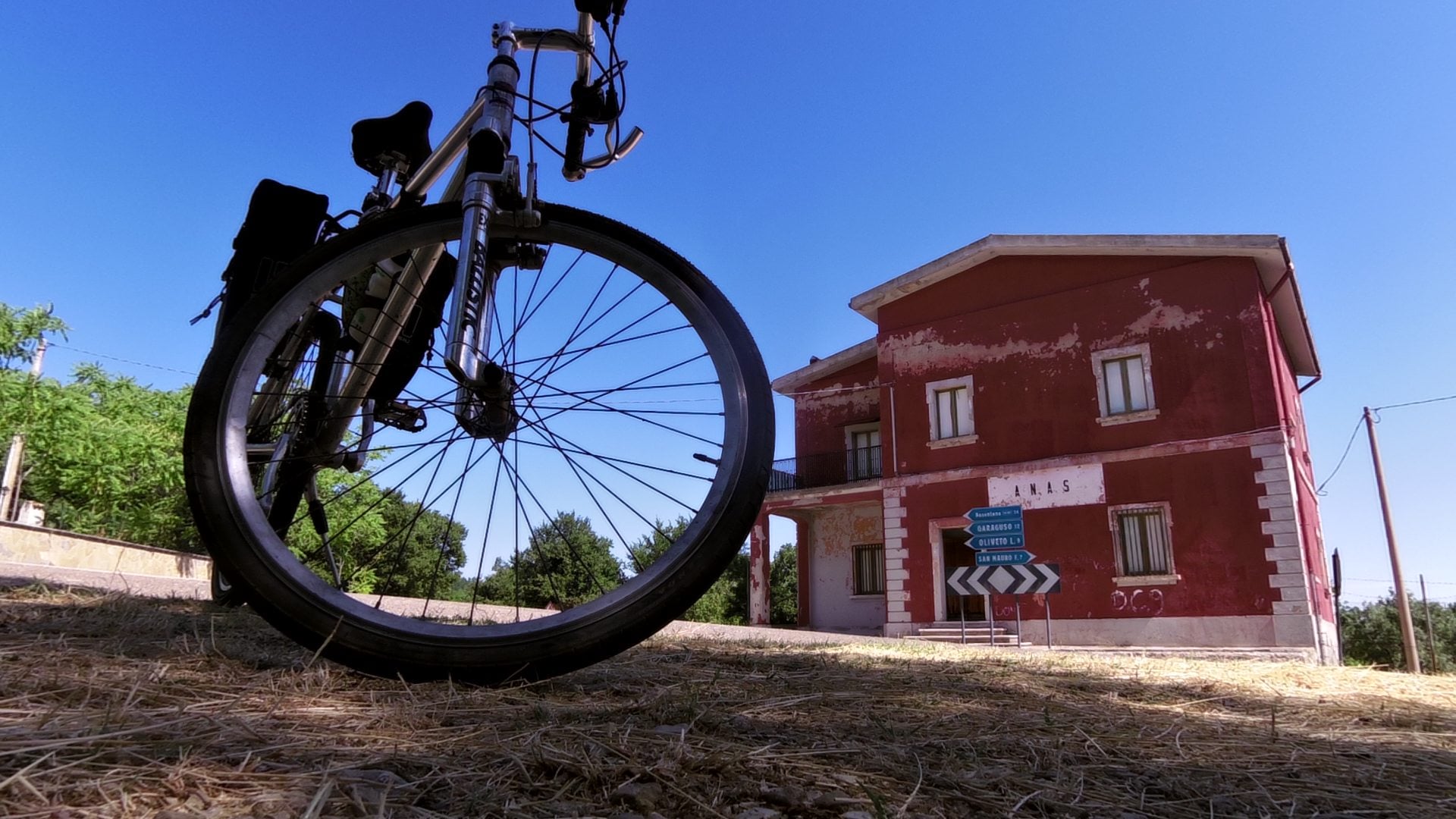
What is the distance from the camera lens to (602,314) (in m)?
2.26

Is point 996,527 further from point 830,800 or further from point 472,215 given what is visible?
point 830,800

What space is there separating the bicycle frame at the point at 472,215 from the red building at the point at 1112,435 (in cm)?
1070

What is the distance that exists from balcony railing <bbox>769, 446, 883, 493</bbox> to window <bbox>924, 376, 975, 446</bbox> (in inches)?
101

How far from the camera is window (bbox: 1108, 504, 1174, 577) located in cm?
1252

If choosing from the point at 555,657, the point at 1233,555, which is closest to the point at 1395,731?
the point at 555,657

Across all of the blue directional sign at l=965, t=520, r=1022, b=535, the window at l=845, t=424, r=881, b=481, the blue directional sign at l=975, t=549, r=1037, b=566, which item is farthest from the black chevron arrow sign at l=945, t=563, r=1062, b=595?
the window at l=845, t=424, r=881, b=481

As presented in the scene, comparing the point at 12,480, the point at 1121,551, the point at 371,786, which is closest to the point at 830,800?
the point at 371,786

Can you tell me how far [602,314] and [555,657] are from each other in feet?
3.30

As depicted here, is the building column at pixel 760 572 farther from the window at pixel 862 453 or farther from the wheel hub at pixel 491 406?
the wheel hub at pixel 491 406

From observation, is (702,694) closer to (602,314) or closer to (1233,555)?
(602,314)

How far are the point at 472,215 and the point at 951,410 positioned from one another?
14579mm

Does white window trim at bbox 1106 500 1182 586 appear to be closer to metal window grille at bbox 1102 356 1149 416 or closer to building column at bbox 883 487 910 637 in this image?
metal window grille at bbox 1102 356 1149 416

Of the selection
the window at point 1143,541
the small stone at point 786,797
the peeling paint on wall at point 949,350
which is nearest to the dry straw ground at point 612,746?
the small stone at point 786,797

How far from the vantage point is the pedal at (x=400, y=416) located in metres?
2.36
